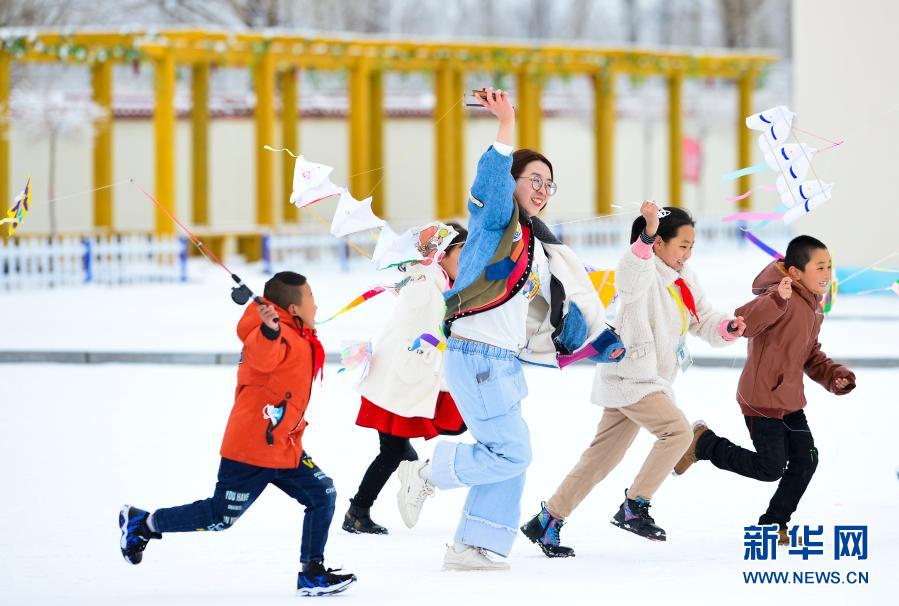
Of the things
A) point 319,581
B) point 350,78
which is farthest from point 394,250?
point 350,78

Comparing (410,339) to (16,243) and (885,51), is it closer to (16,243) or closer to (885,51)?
(885,51)

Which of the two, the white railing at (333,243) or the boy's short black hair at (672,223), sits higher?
the white railing at (333,243)

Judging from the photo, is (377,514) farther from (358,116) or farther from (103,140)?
(358,116)

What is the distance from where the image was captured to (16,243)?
21422 millimetres

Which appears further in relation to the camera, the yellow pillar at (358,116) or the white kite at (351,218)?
the yellow pillar at (358,116)

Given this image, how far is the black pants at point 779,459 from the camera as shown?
5.88 meters

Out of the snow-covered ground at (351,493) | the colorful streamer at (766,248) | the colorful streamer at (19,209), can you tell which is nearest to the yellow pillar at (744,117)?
the snow-covered ground at (351,493)

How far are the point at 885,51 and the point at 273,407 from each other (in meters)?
14.6

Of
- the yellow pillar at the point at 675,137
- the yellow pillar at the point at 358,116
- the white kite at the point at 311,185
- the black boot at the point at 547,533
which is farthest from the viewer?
the yellow pillar at the point at 675,137

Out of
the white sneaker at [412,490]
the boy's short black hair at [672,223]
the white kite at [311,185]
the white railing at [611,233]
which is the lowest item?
the white sneaker at [412,490]

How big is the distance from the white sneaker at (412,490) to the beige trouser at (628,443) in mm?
470

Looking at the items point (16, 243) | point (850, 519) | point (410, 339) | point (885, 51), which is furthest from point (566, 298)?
point (16, 243)

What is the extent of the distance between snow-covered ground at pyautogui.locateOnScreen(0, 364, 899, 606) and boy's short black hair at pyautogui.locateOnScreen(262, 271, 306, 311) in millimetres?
945

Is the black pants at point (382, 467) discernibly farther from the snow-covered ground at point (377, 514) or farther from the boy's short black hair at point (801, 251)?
the boy's short black hair at point (801, 251)
